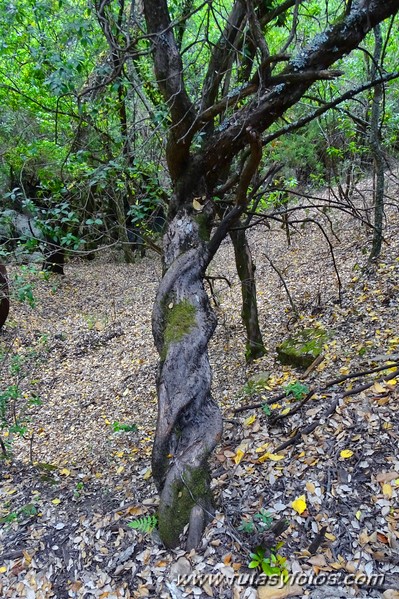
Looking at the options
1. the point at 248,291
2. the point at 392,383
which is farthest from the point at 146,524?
the point at 248,291

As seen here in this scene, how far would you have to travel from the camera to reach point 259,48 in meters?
2.86

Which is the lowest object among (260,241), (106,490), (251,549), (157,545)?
(106,490)

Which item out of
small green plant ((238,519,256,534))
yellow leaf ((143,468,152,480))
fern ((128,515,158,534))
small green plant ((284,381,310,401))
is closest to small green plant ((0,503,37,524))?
yellow leaf ((143,468,152,480))

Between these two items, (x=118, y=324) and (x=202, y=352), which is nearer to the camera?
(x=202, y=352)

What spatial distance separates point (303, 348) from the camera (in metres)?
4.80

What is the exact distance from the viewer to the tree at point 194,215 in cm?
233

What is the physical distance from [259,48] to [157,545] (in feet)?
11.1

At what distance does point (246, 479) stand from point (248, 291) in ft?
10.2

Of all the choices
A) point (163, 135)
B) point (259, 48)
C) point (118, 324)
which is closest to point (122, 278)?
point (118, 324)

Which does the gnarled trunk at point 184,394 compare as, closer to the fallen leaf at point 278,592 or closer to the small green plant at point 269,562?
the small green plant at point 269,562

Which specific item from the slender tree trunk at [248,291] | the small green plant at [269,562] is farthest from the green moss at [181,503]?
the slender tree trunk at [248,291]

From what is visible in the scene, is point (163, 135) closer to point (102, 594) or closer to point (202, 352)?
point (202, 352)

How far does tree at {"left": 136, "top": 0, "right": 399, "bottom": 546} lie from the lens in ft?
7.63

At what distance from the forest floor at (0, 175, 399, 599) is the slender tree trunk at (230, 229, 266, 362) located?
0.77 feet
